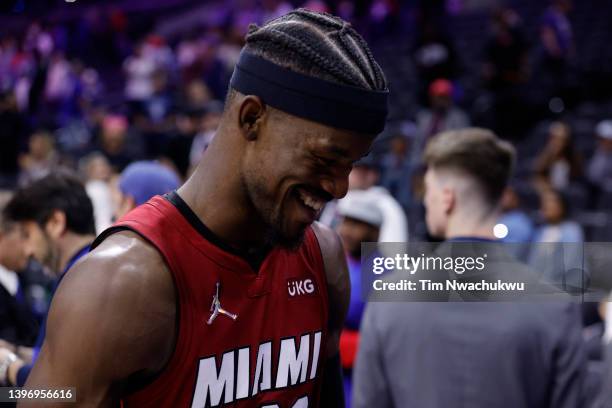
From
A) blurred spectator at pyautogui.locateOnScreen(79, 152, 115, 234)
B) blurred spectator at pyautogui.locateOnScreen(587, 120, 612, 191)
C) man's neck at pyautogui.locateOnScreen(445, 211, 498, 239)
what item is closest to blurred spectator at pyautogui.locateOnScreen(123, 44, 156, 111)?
blurred spectator at pyautogui.locateOnScreen(79, 152, 115, 234)

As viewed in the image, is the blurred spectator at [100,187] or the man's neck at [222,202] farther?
the blurred spectator at [100,187]

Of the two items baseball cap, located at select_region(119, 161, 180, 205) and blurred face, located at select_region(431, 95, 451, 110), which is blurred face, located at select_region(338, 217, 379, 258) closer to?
baseball cap, located at select_region(119, 161, 180, 205)

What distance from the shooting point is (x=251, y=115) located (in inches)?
A: 59.3

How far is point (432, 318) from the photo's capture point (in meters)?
2.27

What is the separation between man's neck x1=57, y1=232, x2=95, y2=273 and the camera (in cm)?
305

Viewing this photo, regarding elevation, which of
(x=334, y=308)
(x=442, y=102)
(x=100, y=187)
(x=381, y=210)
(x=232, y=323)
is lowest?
(x=232, y=323)

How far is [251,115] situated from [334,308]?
57cm

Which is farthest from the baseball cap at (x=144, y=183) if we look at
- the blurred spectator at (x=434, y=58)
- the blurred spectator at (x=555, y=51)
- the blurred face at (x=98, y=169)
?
the blurred spectator at (x=555, y=51)

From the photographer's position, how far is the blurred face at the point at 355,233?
161 inches

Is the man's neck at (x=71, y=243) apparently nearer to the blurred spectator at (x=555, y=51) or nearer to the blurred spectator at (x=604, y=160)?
the blurred spectator at (x=604, y=160)

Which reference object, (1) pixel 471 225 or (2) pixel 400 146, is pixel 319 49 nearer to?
(1) pixel 471 225

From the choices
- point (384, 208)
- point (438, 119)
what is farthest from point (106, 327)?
point (438, 119)

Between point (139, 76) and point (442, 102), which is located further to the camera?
point (139, 76)

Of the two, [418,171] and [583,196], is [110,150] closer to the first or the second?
[418,171]
